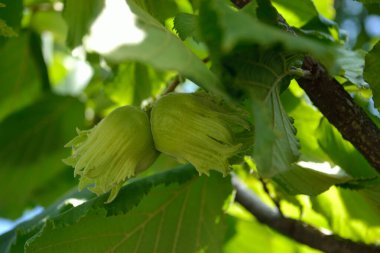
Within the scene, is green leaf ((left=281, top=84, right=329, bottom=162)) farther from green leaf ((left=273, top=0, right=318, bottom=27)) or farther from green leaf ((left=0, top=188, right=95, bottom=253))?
green leaf ((left=0, top=188, right=95, bottom=253))

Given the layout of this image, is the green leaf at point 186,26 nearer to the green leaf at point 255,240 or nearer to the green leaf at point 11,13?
the green leaf at point 11,13

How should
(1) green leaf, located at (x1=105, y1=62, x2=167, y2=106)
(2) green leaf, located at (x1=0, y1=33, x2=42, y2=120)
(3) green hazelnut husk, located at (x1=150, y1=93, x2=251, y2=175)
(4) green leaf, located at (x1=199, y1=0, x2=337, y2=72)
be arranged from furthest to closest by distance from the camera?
(2) green leaf, located at (x1=0, y1=33, x2=42, y2=120), (1) green leaf, located at (x1=105, y1=62, x2=167, y2=106), (3) green hazelnut husk, located at (x1=150, y1=93, x2=251, y2=175), (4) green leaf, located at (x1=199, y1=0, x2=337, y2=72)

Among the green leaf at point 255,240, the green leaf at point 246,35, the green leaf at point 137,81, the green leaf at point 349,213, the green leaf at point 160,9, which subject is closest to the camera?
the green leaf at point 246,35

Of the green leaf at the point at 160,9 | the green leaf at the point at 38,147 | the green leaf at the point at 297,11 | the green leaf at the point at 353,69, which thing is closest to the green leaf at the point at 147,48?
the green leaf at the point at 160,9

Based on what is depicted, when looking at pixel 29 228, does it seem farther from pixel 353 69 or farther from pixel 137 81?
pixel 353 69

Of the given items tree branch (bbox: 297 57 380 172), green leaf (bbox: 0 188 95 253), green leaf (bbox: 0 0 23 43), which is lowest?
green leaf (bbox: 0 188 95 253)

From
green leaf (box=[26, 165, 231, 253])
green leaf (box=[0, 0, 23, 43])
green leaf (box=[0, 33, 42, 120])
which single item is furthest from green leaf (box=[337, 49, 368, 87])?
green leaf (box=[0, 33, 42, 120])

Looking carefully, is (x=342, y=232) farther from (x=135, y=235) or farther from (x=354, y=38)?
(x=354, y=38)

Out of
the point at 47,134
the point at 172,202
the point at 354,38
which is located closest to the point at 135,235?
the point at 172,202
